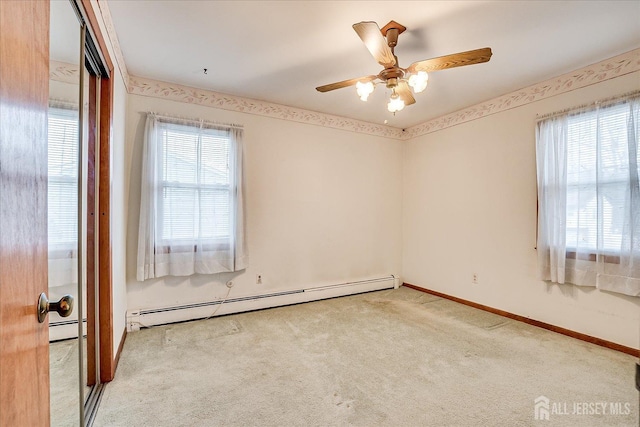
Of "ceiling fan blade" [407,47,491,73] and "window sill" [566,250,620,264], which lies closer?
"ceiling fan blade" [407,47,491,73]

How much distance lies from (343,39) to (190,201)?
218 centimetres

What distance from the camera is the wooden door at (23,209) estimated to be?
0.54m

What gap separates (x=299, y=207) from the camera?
3.85 meters

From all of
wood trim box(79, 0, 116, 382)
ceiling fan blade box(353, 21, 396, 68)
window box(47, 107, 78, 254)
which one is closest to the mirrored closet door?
window box(47, 107, 78, 254)

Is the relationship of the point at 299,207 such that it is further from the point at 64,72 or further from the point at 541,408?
the point at 541,408

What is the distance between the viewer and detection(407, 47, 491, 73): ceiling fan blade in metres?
1.76

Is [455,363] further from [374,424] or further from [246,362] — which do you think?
[246,362]

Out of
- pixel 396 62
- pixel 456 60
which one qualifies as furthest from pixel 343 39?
pixel 456 60

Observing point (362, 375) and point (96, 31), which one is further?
point (362, 375)

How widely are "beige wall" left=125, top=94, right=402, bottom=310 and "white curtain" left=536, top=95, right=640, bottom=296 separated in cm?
201

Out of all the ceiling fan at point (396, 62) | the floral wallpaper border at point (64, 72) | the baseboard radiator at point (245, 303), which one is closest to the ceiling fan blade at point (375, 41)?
the ceiling fan at point (396, 62)

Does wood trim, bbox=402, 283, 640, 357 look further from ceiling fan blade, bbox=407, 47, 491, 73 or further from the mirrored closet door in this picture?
the mirrored closet door

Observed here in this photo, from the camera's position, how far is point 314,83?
308 cm

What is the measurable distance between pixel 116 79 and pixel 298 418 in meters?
2.71
